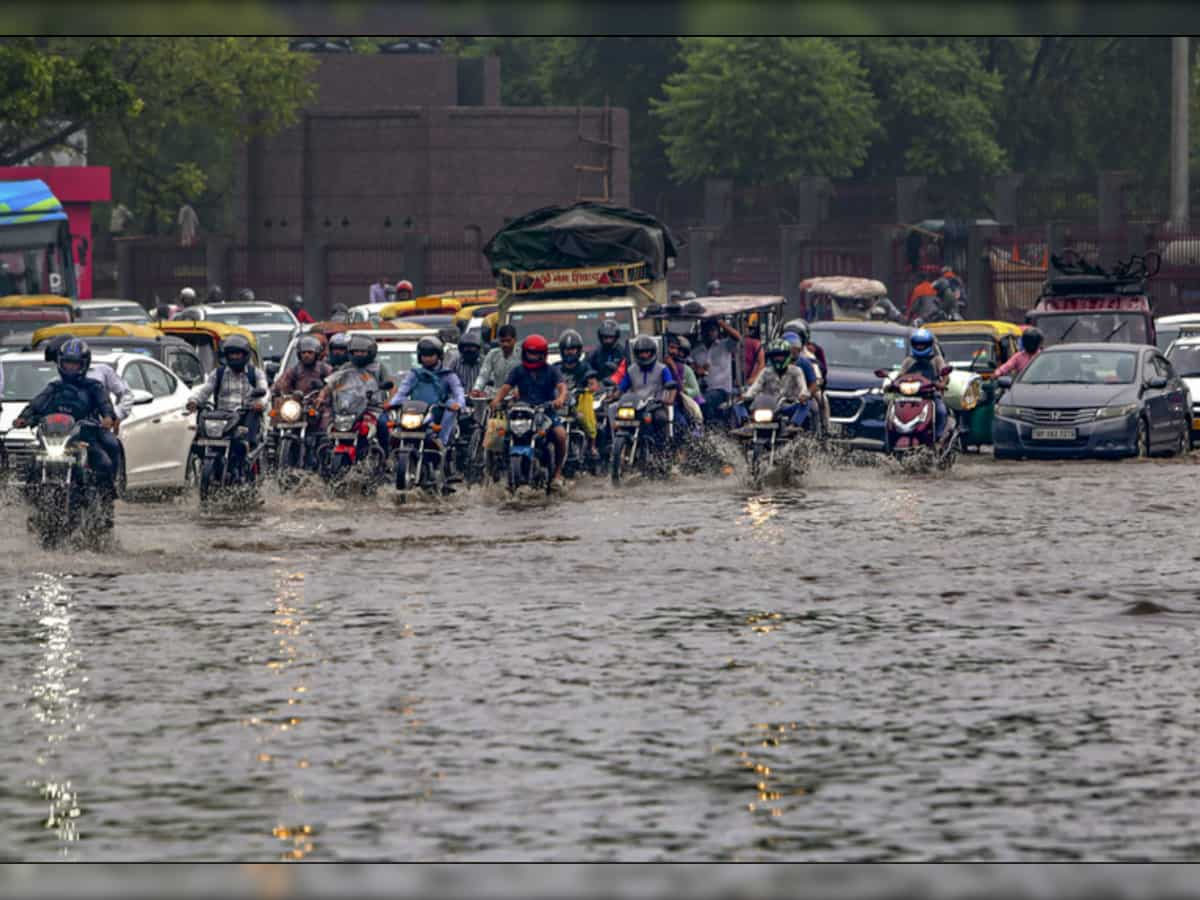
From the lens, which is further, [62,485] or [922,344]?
[922,344]

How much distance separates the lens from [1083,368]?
27.9 meters

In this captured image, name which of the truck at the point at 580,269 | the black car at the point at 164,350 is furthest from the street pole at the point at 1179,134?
the black car at the point at 164,350

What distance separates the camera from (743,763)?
9.48 metres

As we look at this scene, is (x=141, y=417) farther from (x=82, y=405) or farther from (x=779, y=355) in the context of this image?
(x=779, y=355)

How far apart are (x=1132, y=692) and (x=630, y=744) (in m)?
2.59

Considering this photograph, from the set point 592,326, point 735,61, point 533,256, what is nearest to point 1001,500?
point 592,326

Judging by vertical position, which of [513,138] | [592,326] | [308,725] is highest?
[513,138]

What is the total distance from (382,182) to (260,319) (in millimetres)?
25178

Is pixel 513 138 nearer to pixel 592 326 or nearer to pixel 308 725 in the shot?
pixel 592 326

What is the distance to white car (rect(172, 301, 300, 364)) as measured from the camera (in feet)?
119

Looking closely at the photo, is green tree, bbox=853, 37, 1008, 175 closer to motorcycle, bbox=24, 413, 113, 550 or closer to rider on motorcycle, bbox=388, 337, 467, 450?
rider on motorcycle, bbox=388, 337, 467, 450

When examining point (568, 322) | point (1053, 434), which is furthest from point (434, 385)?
point (1053, 434)

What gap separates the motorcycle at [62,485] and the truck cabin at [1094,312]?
1544cm

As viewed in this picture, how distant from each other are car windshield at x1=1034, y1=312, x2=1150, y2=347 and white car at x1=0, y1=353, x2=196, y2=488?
460 inches
